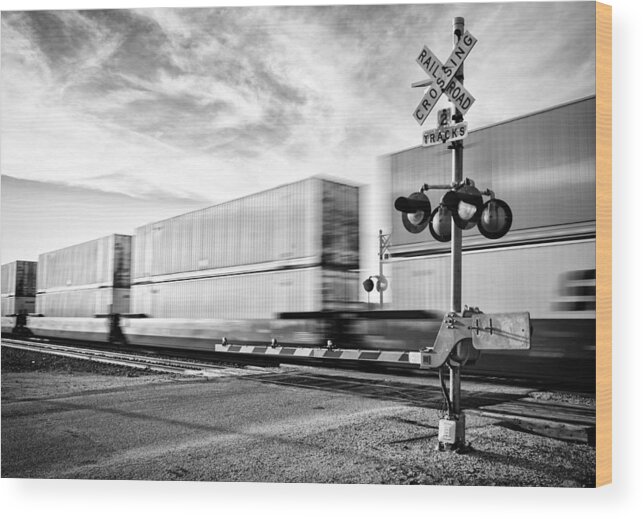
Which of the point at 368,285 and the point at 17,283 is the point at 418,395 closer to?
the point at 368,285

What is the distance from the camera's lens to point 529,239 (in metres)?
6.03

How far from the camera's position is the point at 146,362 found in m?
8.40

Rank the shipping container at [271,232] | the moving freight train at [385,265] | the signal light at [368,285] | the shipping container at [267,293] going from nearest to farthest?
the moving freight train at [385,265]
the shipping container at [271,232]
the signal light at [368,285]
the shipping container at [267,293]

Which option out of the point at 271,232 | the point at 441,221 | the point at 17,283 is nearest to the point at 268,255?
the point at 271,232

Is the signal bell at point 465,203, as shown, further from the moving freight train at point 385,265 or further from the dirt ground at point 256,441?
the dirt ground at point 256,441

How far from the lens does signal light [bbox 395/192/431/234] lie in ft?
15.0

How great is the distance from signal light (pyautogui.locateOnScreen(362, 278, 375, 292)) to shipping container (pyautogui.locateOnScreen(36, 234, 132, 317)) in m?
3.22

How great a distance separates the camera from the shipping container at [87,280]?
24.2ft

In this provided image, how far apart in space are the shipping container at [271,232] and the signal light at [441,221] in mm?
1893

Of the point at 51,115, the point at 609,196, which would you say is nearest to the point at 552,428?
the point at 609,196

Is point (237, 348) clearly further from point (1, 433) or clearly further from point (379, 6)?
point (379, 6)

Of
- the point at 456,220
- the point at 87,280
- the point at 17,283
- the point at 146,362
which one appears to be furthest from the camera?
the point at 87,280

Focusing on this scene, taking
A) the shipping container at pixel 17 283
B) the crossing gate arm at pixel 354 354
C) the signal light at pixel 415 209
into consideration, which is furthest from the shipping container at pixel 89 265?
the signal light at pixel 415 209

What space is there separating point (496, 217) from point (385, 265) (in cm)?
279
